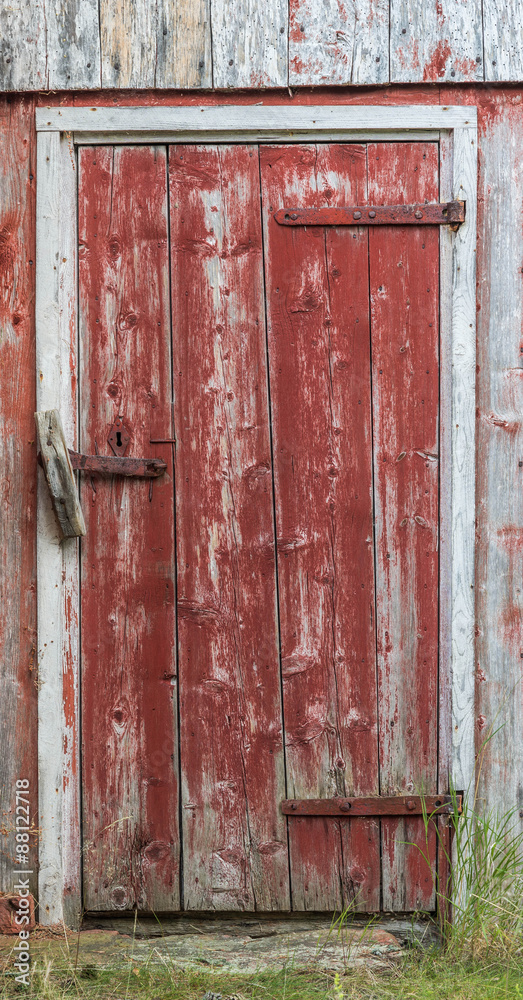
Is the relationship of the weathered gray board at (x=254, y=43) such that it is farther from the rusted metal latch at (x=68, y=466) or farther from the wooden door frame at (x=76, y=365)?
the rusted metal latch at (x=68, y=466)

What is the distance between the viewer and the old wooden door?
2.26m

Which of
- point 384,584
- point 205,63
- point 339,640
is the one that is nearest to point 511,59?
point 205,63

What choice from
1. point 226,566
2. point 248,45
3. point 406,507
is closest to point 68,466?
point 226,566

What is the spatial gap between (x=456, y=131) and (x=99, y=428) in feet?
4.50

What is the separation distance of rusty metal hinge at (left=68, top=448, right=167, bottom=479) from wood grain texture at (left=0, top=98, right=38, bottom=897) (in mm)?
151

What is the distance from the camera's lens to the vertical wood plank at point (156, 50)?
87.5 inches

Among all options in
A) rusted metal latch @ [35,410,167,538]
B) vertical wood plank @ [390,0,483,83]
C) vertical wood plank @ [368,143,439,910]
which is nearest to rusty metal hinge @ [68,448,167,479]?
rusted metal latch @ [35,410,167,538]

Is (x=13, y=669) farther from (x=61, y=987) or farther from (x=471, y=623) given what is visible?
(x=471, y=623)

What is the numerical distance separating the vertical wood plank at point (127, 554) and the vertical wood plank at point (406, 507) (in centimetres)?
63

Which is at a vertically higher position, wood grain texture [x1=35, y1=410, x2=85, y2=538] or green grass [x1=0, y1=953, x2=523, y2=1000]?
wood grain texture [x1=35, y1=410, x2=85, y2=538]

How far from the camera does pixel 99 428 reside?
228 centimetres

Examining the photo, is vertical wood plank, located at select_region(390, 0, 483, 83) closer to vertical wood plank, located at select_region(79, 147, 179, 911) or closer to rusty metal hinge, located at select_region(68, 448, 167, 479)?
vertical wood plank, located at select_region(79, 147, 179, 911)

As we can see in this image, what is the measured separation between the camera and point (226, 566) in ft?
7.52

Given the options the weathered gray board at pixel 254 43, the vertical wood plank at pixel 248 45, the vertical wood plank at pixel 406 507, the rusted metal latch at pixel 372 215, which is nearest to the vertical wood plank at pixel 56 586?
the weathered gray board at pixel 254 43
